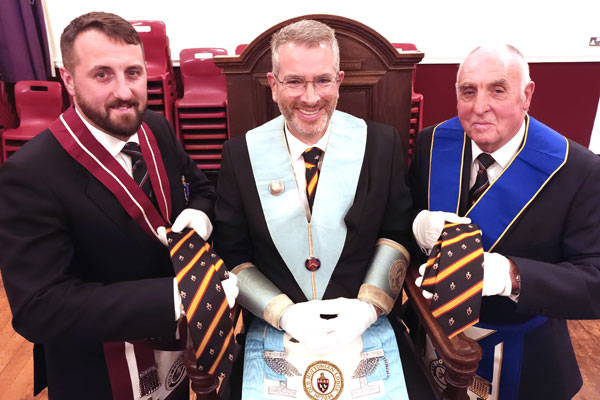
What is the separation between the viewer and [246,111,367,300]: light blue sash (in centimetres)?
152

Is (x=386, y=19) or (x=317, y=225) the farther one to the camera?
(x=386, y=19)

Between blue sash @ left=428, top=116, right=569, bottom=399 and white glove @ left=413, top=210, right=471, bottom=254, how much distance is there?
8 cm

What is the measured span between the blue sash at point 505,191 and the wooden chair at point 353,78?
506 mm

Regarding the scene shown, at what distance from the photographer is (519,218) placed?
1435mm

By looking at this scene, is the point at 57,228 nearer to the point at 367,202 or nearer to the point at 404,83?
the point at 367,202

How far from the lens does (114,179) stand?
135 cm

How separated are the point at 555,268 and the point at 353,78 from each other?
122 centimetres

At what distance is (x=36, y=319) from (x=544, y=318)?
5.66 feet

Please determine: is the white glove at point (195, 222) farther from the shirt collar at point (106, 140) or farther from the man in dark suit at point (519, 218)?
the man in dark suit at point (519, 218)

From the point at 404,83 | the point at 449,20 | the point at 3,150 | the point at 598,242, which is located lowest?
the point at 3,150

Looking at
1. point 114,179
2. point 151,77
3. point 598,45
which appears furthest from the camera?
point 598,45

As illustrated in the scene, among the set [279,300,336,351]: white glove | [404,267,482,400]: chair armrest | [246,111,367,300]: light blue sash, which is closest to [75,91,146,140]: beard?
[246,111,367,300]: light blue sash

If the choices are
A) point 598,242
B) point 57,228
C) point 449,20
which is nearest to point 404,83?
point 598,242

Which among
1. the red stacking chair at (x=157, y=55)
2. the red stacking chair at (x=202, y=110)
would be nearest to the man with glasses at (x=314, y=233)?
the red stacking chair at (x=202, y=110)
